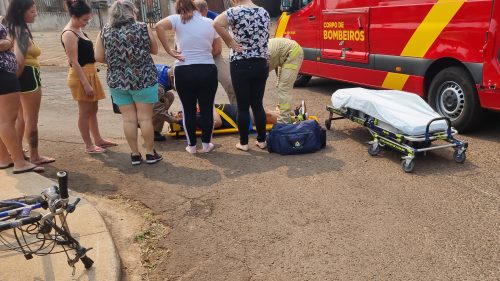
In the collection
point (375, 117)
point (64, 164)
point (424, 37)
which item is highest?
point (424, 37)

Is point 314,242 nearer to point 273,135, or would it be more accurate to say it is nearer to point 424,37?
point 273,135

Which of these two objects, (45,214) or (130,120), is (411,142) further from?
(45,214)

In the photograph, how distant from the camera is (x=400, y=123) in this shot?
189 inches

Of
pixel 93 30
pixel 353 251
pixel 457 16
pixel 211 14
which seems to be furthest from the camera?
pixel 93 30

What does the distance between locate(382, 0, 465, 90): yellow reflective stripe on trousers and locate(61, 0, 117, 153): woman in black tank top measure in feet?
13.9

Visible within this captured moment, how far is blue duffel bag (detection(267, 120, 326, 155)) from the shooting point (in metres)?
5.32

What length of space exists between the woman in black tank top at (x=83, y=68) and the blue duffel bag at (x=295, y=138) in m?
2.17

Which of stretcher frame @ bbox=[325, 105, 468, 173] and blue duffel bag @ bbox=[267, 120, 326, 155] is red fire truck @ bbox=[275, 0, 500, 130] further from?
blue duffel bag @ bbox=[267, 120, 326, 155]

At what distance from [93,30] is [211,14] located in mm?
19103

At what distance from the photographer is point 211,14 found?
261 inches

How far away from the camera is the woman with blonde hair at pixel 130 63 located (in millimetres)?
4664

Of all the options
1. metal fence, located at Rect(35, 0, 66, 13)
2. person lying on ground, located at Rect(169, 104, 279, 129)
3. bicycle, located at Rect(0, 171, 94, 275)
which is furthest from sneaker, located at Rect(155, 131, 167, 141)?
metal fence, located at Rect(35, 0, 66, 13)

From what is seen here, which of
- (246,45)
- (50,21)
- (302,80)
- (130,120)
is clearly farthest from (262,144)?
(50,21)

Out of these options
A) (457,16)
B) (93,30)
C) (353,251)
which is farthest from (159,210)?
(93,30)
